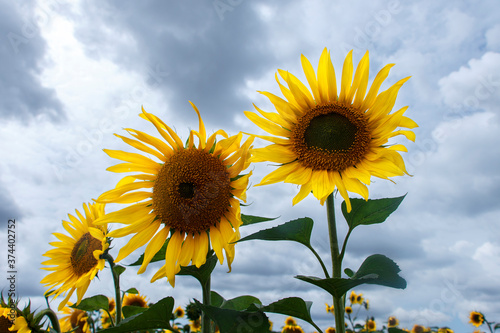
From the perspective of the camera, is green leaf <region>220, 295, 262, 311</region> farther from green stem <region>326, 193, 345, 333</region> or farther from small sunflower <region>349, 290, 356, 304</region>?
small sunflower <region>349, 290, 356, 304</region>

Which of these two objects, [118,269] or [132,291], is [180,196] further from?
[132,291]

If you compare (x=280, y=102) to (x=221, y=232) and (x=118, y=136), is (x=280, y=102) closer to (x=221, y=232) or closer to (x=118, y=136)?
(x=221, y=232)

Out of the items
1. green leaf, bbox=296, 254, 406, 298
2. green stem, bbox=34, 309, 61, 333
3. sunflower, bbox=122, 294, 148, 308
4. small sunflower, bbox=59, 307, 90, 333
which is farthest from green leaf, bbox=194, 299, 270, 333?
sunflower, bbox=122, 294, 148, 308

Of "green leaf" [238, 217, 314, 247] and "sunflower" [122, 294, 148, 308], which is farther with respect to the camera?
"sunflower" [122, 294, 148, 308]

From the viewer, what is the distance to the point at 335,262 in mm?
2342

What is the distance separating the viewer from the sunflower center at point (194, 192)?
282cm

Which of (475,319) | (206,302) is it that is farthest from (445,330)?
(206,302)

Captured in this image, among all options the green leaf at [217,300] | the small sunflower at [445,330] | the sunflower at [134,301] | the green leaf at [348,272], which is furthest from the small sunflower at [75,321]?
the small sunflower at [445,330]

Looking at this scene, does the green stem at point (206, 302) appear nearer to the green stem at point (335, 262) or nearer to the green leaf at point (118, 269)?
the green stem at point (335, 262)

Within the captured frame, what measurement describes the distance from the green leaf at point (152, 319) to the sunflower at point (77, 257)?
4.25ft

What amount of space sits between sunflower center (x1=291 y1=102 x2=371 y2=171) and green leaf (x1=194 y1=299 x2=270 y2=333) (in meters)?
1.08

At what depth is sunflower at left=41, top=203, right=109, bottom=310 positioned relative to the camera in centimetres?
378

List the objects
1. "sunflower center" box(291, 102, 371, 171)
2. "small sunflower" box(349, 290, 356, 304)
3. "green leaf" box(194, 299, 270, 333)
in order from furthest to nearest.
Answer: "small sunflower" box(349, 290, 356, 304)
"sunflower center" box(291, 102, 371, 171)
"green leaf" box(194, 299, 270, 333)

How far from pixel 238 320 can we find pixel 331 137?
140cm
